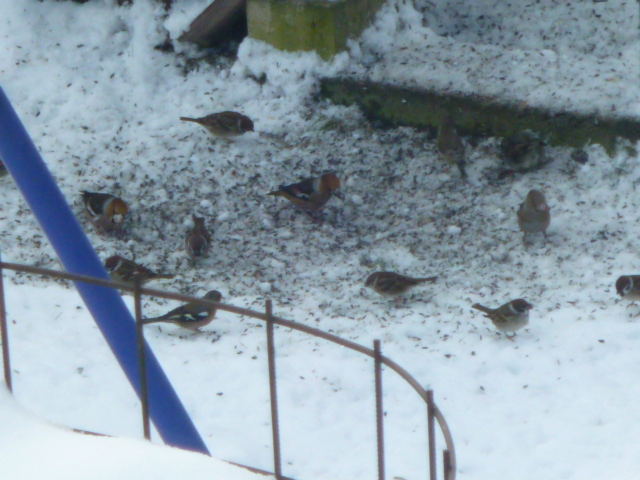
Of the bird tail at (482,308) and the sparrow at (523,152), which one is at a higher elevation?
the sparrow at (523,152)

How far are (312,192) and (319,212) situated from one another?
196 mm

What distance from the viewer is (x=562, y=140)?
666cm

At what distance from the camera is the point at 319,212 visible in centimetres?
632

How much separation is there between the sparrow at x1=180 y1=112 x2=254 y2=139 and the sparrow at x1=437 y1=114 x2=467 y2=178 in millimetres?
1465

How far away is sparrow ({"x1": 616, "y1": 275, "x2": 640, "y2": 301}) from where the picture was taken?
16.7ft

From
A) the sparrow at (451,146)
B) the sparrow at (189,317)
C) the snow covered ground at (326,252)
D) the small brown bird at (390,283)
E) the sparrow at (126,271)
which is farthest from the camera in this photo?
the sparrow at (451,146)

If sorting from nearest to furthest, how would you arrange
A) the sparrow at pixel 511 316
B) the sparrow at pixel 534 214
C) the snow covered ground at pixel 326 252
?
the snow covered ground at pixel 326 252
the sparrow at pixel 511 316
the sparrow at pixel 534 214

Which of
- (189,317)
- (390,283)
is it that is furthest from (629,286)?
(189,317)

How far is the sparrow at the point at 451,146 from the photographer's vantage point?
6.58 metres

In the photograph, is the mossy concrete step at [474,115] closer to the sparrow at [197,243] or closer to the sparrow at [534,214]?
the sparrow at [534,214]

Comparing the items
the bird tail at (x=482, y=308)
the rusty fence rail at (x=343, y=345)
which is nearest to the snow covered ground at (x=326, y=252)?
the bird tail at (x=482, y=308)

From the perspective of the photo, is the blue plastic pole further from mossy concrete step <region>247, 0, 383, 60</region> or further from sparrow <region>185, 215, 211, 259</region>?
mossy concrete step <region>247, 0, 383, 60</region>

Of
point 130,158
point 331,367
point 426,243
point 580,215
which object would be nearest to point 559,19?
point 580,215

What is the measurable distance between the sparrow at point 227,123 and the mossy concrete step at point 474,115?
826mm
